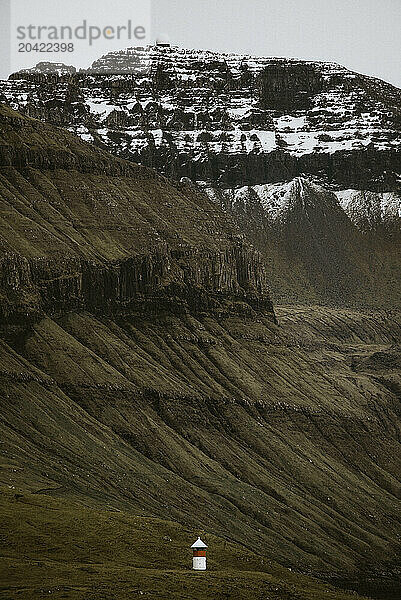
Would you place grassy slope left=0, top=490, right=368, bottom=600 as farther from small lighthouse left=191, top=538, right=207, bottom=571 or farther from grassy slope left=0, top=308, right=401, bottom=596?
grassy slope left=0, top=308, right=401, bottom=596

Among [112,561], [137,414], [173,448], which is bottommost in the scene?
[112,561]

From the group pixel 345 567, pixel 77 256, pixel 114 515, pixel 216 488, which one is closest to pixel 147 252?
pixel 77 256

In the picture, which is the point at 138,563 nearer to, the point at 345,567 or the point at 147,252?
the point at 345,567

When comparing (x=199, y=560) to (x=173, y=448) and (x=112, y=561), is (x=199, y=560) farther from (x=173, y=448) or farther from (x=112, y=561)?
(x=173, y=448)

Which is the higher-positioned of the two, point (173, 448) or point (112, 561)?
point (173, 448)

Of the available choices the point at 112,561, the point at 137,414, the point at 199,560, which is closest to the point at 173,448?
the point at 137,414

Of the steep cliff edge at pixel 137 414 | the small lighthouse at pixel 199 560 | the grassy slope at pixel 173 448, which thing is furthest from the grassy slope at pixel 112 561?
the steep cliff edge at pixel 137 414

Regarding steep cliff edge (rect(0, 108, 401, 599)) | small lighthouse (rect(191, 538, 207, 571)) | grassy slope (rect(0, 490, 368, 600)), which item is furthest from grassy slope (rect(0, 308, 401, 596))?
small lighthouse (rect(191, 538, 207, 571))

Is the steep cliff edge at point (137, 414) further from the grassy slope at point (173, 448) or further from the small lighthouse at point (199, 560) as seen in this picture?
the small lighthouse at point (199, 560)
